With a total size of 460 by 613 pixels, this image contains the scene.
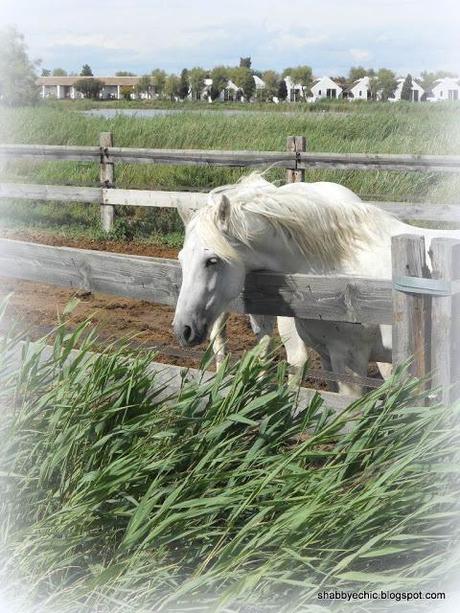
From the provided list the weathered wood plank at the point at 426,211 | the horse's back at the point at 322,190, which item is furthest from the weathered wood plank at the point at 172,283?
the weathered wood plank at the point at 426,211

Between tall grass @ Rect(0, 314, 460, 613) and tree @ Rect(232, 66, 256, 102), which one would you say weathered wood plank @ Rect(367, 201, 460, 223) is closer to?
tall grass @ Rect(0, 314, 460, 613)

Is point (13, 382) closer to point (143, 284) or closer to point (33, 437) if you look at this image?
point (33, 437)

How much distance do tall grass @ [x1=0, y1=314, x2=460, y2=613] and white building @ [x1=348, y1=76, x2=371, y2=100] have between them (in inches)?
773

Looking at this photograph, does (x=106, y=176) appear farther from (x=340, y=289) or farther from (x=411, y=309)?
(x=411, y=309)

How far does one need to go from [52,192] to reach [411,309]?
10.5 m

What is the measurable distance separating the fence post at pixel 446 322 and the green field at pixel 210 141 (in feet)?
26.4

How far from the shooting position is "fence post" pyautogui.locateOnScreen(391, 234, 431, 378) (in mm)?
3363

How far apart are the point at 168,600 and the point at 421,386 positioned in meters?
1.23

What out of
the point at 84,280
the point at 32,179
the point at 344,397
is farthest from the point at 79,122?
the point at 344,397

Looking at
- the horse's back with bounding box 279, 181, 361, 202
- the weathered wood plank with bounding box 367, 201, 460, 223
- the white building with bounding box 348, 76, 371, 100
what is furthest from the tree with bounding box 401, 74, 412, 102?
the horse's back with bounding box 279, 181, 361, 202

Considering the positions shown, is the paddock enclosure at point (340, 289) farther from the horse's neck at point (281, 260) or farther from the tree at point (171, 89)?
the tree at point (171, 89)

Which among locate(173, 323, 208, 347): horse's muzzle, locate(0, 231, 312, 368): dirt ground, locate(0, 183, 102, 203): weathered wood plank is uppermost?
locate(173, 323, 208, 347): horse's muzzle

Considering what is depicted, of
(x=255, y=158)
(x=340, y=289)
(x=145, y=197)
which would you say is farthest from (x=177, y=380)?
(x=145, y=197)

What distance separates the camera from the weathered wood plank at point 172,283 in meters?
3.66
